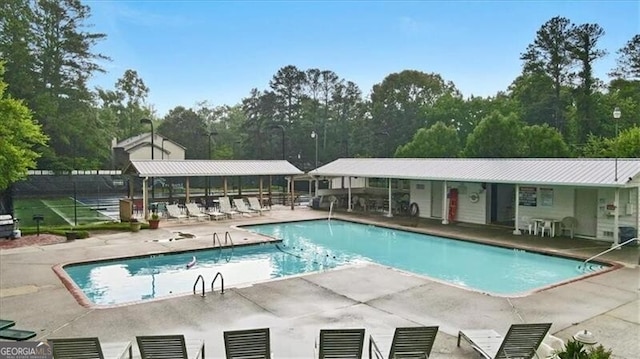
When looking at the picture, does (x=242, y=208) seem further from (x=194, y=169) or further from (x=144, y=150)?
(x=144, y=150)

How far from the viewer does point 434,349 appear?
257 inches

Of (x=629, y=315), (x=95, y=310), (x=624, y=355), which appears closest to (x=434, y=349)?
(x=624, y=355)

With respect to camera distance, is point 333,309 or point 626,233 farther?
point 626,233

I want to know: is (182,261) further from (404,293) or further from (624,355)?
(624,355)

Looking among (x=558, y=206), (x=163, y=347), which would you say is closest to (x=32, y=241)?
(x=163, y=347)

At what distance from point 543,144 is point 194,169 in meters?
22.6

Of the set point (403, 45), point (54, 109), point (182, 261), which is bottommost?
point (182, 261)

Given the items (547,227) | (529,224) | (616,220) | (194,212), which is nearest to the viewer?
(616,220)

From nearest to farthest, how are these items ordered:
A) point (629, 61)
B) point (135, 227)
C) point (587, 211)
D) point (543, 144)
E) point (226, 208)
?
point (587, 211) → point (135, 227) → point (226, 208) → point (543, 144) → point (629, 61)

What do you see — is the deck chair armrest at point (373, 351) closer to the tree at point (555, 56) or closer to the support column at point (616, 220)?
the support column at point (616, 220)

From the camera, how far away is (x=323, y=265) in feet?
43.7

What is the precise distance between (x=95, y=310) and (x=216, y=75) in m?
42.2

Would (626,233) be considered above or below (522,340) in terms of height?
above

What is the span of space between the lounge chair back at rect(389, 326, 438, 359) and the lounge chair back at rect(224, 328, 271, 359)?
5.07 ft
